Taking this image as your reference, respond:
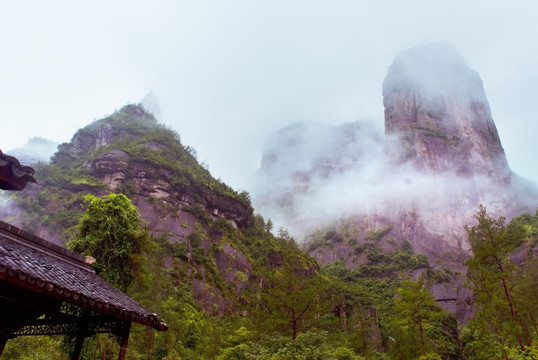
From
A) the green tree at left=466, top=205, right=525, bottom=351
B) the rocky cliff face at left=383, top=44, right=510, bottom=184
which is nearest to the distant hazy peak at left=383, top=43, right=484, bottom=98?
the rocky cliff face at left=383, top=44, right=510, bottom=184

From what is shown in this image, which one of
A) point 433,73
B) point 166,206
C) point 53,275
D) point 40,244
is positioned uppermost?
point 433,73

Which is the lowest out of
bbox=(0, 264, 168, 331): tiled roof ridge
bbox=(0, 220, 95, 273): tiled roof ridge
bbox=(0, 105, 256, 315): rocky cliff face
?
bbox=(0, 264, 168, 331): tiled roof ridge

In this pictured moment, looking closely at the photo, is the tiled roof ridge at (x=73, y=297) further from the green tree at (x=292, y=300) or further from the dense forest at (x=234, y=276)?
the green tree at (x=292, y=300)

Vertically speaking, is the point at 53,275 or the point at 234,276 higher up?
the point at 234,276

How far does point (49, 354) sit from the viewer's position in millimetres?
13141

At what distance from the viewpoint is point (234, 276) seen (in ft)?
133

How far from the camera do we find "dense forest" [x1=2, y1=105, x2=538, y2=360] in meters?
15.3

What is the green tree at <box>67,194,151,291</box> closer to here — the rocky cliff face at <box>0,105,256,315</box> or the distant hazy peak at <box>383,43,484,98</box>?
the rocky cliff face at <box>0,105,256,315</box>

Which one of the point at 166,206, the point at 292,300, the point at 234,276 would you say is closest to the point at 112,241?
the point at 292,300

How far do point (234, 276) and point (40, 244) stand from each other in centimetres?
3423

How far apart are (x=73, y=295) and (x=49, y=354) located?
32.6 ft

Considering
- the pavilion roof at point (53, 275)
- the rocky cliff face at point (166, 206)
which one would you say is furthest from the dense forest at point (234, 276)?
the pavilion roof at point (53, 275)

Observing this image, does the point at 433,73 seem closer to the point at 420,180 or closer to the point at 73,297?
the point at 420,180

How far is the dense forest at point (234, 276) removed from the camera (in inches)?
604
